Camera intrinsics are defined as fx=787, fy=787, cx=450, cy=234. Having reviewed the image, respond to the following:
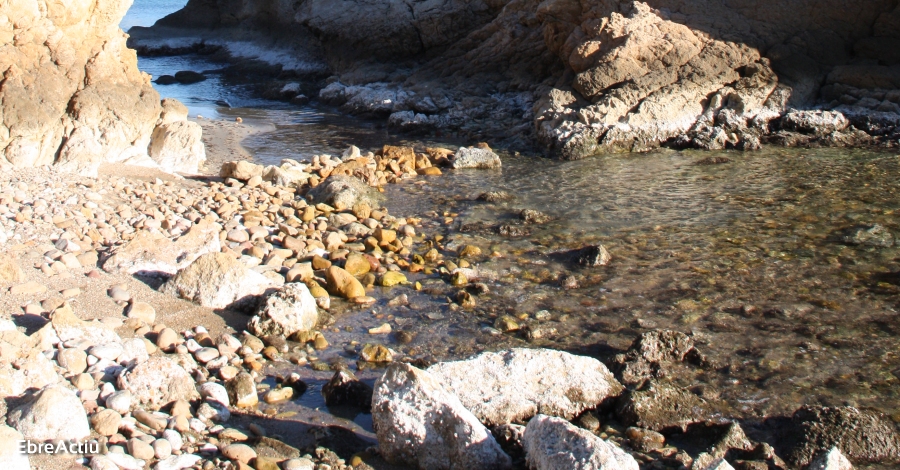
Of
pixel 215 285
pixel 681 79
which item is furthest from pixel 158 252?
pixel 681 79

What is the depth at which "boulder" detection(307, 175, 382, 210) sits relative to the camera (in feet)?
31.9

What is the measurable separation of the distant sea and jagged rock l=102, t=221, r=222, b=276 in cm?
4320

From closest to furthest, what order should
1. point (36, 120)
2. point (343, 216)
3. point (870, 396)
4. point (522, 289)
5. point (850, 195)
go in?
point (870, 396), point (522, 289), point (36, 120), point (343, 216), point (850, 195)

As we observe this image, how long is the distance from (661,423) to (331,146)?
35.0ft

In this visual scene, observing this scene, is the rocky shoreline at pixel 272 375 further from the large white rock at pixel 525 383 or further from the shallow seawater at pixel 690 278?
the shallow seawater at pixel 690 278

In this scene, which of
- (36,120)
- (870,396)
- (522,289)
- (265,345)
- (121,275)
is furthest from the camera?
(36,120)

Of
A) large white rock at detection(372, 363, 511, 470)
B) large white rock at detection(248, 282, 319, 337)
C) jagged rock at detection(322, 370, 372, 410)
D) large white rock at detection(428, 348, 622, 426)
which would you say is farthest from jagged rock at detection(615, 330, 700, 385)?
large white rock at detection(248, 282, 319, 337)

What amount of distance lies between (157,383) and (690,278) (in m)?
4.70

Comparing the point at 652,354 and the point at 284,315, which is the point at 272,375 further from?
the point at 652,354

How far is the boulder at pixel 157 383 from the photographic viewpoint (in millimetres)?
4543

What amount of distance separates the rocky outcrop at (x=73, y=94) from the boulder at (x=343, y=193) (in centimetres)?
192

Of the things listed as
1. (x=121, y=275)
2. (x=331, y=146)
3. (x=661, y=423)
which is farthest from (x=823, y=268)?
(x=331, y=146)

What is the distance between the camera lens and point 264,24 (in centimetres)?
2995

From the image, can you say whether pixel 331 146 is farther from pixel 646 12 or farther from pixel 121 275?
pixel 121 275
